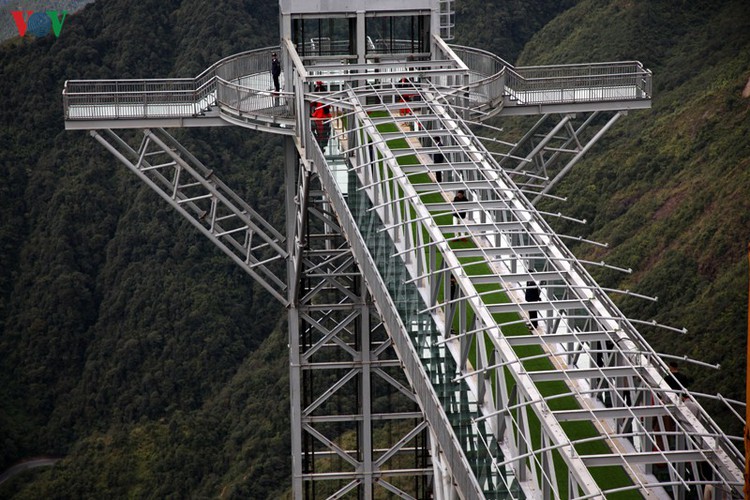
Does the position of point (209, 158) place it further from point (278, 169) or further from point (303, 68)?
point (303, 68)

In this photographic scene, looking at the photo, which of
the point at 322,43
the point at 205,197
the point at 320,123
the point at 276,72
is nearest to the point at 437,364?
the point at 320,123

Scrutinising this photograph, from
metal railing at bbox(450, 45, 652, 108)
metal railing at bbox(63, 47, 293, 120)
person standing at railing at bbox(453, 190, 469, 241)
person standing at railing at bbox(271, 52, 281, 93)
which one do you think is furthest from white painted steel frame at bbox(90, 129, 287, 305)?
person standing at railing at bbox(453, 190, 469, 241)

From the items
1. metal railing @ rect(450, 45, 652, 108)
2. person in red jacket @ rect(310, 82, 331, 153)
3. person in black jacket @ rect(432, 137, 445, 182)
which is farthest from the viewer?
metal railing @ rect(450, 45, 652, 108)

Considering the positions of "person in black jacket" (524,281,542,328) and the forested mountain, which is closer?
"person in black jacket" (524,281,542,328)

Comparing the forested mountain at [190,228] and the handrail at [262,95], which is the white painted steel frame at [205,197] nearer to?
the handrail at [262,95]

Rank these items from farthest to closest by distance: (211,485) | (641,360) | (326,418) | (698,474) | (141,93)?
1. (211,485)
2. (326,418)
3. (141,93)
4. (641,360)
5. (698,474)

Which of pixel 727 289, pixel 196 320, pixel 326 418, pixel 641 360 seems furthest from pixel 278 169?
pixel 641 360

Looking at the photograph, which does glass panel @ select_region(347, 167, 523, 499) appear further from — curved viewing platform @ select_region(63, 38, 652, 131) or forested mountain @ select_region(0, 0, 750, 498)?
forested mountain @ select_region(0, 0, 750, 498)

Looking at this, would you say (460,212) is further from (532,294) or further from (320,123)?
(320,123)
